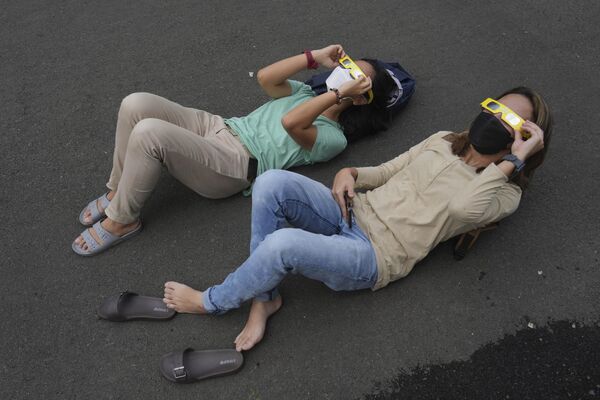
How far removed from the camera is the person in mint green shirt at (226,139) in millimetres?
2506

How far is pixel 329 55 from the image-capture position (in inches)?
117

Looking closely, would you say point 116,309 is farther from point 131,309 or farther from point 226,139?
point 226,139

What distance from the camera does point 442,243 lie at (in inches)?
104

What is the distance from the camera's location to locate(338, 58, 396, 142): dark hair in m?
2.81

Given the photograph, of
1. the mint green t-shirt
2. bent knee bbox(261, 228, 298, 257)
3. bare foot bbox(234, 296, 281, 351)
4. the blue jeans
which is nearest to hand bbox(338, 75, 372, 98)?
the mint green t-shirt

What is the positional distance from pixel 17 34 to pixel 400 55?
11.2 feet

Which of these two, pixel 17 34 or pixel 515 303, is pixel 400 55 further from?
pixel 17 34

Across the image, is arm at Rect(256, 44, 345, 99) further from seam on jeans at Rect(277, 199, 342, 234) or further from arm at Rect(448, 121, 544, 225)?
arm at Rect(448, 121, 544, 225)

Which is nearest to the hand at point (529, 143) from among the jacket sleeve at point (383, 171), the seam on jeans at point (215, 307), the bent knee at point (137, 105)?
the jacket sleeve at point (383, 171)

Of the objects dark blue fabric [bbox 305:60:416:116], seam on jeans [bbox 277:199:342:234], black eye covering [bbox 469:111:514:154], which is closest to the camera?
black eye covering [bbox 469:111:514:154]

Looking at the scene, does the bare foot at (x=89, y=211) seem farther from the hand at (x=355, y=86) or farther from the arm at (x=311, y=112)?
the hand at (x=355, y=86)

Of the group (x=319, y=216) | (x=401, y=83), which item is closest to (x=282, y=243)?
A: (x=319, y=216)

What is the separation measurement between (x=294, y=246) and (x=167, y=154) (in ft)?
3.15

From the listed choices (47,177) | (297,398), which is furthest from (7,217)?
(297,398)
